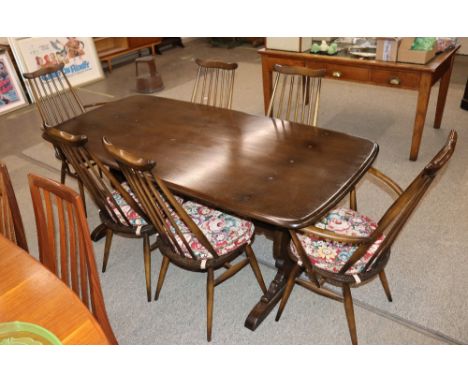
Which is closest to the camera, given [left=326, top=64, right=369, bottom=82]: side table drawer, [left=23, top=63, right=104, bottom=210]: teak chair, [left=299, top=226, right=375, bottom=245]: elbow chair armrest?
[left=299, top=226, right=375, bottom=245]: elbow chair armrest

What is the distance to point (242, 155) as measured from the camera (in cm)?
188

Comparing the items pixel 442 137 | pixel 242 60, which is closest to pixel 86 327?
pixel 442 137

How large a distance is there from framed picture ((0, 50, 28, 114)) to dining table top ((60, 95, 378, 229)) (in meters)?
2.99

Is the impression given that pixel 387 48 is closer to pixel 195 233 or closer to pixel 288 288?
pixel 288 288

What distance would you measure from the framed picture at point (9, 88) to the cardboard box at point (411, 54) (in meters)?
4.37

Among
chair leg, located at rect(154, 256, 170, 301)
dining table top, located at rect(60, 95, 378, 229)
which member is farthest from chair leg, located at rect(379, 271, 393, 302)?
chair leg, located at rect(154, 256, 170, 301)

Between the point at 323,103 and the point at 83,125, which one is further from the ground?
the point at 83,125

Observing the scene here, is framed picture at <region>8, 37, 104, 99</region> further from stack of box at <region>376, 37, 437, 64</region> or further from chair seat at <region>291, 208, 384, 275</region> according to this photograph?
chair seat at <region>291, 208, 384, 275</region>

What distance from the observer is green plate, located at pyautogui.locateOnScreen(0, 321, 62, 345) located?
0.97m

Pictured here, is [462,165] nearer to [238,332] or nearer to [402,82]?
[402,82]

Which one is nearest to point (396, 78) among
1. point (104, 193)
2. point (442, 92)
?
point (442, 92)

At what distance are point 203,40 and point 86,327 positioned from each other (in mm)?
7291

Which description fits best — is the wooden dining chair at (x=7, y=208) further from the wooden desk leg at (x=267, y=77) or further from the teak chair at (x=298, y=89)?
the wooden desk leg at (x=267, y=77)
